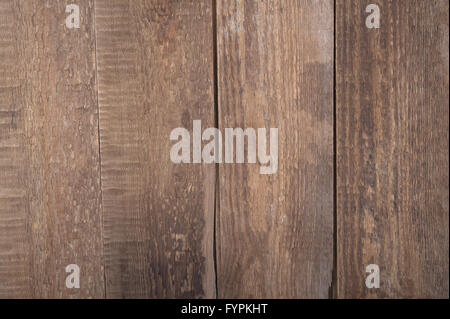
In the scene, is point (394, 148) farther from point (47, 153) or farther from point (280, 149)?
point (47, 153)

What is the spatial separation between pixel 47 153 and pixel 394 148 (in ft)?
1.94

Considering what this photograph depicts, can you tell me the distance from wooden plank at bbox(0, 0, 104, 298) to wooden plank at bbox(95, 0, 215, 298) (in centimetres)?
3

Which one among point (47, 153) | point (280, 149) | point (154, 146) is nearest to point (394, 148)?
point (280, 149)

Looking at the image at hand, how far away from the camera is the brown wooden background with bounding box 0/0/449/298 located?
0.62 metres

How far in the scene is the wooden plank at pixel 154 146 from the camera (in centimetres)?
61

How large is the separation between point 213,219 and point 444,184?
0.40m

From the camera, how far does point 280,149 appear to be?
635mm

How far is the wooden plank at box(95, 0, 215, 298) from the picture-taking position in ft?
2.02

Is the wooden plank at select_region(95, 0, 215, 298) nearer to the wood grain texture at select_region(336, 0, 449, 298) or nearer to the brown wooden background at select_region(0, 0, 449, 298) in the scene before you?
the brown wooden background at select_region(0, 0, 449, 298)

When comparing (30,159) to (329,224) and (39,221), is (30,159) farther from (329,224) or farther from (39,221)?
(329,224)

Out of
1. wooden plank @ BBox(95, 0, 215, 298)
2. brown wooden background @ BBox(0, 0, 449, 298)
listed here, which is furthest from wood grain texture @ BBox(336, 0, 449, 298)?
wooden plank @ BBox(95, 0, 215, 298)

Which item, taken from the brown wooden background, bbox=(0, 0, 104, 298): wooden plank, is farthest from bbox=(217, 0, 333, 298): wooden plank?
bbox=(0, 0, 104, 298): wooden plank

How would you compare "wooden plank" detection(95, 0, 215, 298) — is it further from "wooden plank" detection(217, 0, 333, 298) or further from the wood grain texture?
the wood grain texture

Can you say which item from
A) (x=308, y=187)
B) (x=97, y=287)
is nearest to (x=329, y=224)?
(x=308, y=187)
